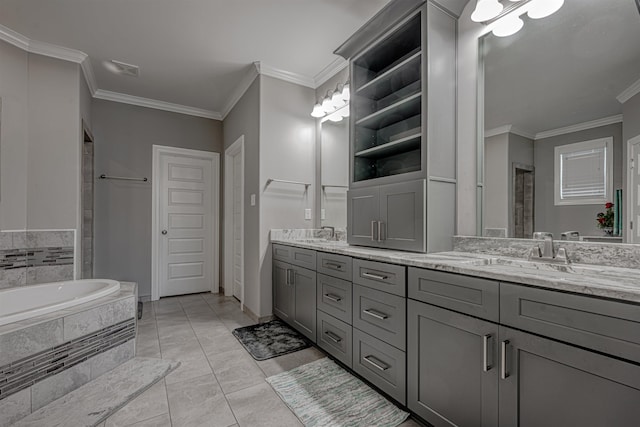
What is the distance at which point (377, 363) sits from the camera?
5.73 ft

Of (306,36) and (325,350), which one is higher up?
(306,36)

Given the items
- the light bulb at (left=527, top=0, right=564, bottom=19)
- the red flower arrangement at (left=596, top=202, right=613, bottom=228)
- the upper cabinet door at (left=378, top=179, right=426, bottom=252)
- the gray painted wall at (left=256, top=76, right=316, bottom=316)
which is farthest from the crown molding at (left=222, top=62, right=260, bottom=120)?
the red flower arrangement at (left=596, top=202, right=613, bottom=228)

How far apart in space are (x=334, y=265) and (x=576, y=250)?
135cm

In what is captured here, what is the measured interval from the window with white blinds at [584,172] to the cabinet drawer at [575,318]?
788 mm

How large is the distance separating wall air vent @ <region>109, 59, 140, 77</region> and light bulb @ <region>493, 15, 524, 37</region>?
10.8 feet

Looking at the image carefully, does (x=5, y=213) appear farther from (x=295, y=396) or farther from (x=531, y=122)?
(x=531, y=122)

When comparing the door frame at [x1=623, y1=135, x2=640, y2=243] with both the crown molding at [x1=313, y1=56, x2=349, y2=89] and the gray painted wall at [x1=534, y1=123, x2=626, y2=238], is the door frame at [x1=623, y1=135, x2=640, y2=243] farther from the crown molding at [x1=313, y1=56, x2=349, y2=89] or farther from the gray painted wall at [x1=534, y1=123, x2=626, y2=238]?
the crown molding at [x1=313, y1=56, x2=349, y2=89]

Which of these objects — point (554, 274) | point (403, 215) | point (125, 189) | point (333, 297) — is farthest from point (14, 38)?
point (554, 274)

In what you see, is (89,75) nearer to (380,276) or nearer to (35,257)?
(35,257)

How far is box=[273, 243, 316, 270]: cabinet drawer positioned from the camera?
244 cm

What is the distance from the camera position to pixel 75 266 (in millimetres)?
2898

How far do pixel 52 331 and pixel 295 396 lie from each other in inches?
56.8

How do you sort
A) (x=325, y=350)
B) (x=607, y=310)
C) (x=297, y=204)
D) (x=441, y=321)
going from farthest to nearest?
(x=297, y=204) < (x=325, y=350) < (x=441, y=321) < (x=607, y=310)

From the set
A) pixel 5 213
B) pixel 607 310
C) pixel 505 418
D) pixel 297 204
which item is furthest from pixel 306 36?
pixel 5 213
